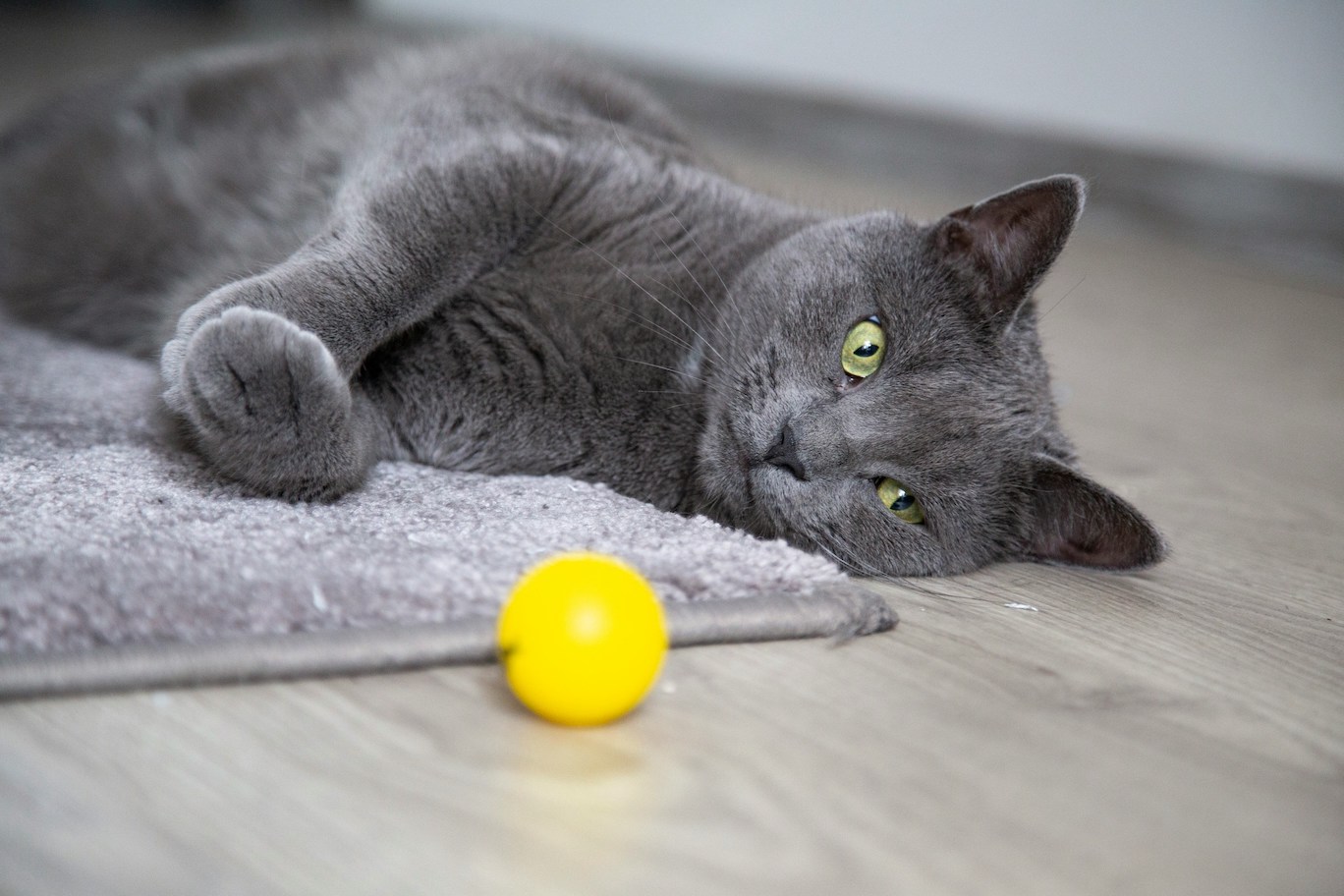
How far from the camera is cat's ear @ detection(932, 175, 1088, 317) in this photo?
1.19 metres

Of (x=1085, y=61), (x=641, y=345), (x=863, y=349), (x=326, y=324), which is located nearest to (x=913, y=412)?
(x=863, y=349)

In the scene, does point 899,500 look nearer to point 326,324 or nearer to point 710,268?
point 710,268

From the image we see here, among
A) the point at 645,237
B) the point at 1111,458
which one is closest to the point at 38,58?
the point at 645,237

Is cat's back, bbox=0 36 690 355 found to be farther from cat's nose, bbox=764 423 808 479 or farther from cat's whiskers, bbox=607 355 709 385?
cat's nose, bbox=764 423 808 479

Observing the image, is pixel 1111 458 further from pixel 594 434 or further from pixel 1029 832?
pixel 1029 832

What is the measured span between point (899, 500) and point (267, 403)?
0.62 meters

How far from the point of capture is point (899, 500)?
121 cm

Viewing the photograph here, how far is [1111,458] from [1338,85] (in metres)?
1.99

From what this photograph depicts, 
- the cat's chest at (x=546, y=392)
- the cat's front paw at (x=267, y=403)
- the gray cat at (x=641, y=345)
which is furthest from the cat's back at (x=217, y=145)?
the cat's front paw at (x=267, y=403)

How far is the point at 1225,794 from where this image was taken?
2.85 ft

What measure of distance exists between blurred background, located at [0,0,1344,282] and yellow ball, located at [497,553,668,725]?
3046 millimetres

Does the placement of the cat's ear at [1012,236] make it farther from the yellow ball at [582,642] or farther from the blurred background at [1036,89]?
the blurred background at [1036,89]

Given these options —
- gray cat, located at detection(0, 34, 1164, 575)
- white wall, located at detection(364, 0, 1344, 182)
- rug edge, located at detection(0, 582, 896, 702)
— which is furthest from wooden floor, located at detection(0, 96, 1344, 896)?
white wall, located at detection(364, 0, 1344, 182)

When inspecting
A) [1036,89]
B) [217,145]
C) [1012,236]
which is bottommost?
[217,145]
